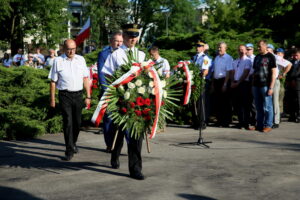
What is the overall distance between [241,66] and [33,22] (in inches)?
1125

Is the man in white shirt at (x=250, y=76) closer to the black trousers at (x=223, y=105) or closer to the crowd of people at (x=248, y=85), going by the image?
the crowd of people at (x=248, y=85)

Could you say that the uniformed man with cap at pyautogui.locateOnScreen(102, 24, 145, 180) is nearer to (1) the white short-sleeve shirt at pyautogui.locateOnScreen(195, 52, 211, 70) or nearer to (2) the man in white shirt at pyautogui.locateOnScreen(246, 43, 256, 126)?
(1) the white short-sleeve shirt at pyautogui.locateOnScreen(195, 52, 211, 70)

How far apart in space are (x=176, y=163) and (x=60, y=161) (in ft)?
6.60

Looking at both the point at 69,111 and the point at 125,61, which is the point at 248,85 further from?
the point at 125,61

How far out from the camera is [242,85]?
12.0 meters

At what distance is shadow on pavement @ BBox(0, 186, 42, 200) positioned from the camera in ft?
19.5

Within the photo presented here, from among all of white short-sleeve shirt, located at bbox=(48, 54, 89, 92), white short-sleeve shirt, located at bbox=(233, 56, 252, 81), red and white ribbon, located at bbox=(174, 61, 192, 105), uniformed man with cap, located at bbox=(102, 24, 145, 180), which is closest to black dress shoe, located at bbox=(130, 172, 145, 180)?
uniformed man with cap, located at bbox=(102, 24, 145, 180)

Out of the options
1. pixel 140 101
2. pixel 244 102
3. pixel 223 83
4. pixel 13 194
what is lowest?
pixel 13 194

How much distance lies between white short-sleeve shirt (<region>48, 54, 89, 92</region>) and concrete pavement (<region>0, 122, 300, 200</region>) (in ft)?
4.25

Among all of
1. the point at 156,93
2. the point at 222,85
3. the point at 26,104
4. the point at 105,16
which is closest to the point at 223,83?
the point at 222,85

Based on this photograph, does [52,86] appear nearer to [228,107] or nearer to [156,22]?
[228,107]

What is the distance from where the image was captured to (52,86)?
27.6 feet

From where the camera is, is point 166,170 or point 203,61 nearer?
point 166,170

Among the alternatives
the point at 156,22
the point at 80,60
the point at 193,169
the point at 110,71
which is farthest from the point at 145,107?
the point at 156,22
